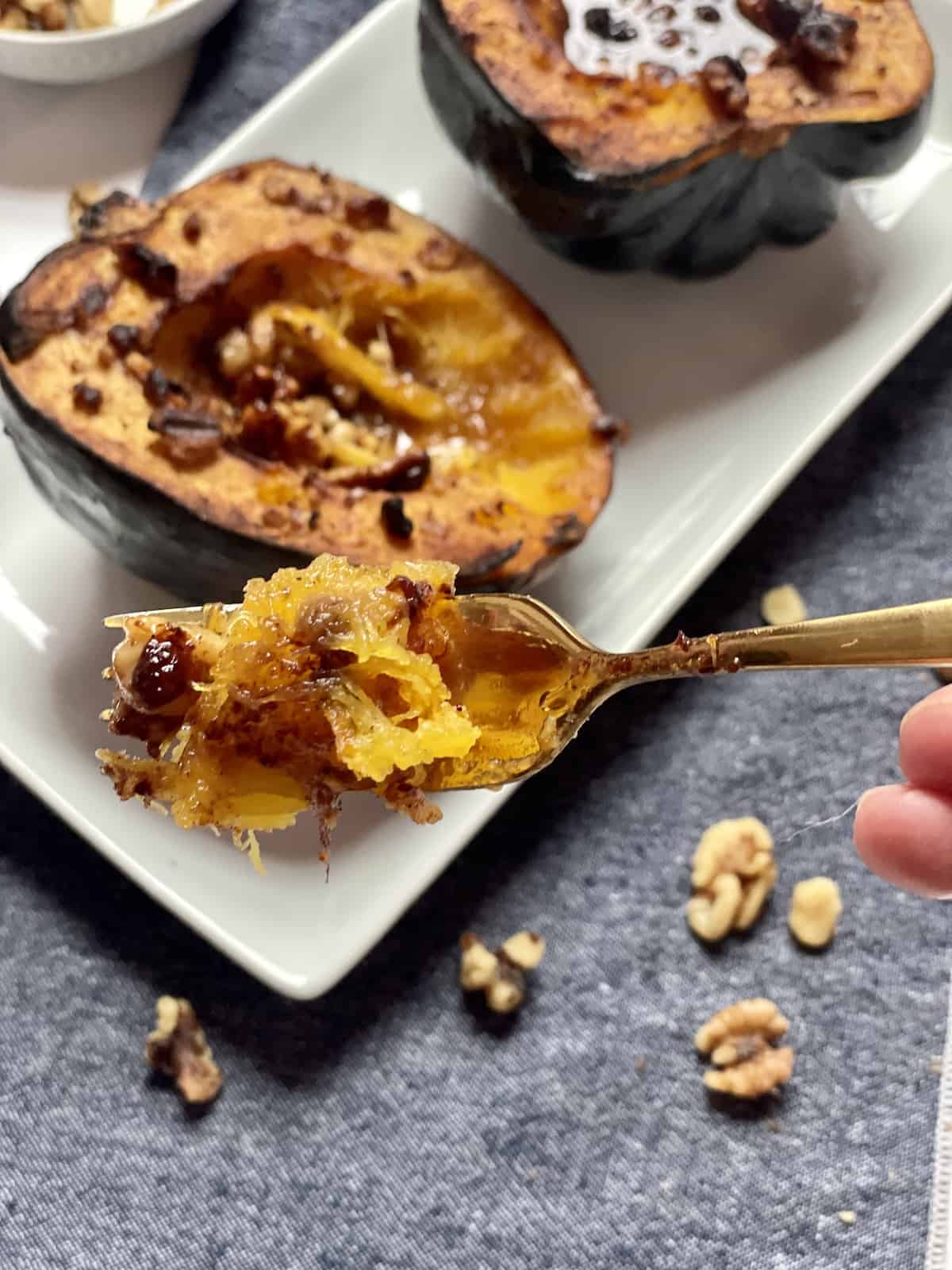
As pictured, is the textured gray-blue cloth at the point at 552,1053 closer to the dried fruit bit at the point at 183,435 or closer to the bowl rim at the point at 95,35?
the dried fruit bit at the point at 183,435

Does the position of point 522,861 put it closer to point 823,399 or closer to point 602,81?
point 823,399

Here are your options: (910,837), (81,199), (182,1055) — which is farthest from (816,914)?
(81,199)

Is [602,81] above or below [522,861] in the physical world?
above

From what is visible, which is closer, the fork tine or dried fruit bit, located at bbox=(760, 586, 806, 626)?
the fork tine

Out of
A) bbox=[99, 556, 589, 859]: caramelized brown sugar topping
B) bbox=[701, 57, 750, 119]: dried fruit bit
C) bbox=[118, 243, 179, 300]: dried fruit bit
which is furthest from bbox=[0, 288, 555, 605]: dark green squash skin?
bbox=[701, 57, 750, 119]: dried fruit bit

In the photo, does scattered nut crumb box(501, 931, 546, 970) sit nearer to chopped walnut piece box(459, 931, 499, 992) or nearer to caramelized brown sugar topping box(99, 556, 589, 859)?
chopped walnut piece box(459, 931, 499, 992)

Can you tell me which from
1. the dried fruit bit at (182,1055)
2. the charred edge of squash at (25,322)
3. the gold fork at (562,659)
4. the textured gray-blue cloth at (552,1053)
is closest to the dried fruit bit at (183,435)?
the charred edge of squash at (25,322)

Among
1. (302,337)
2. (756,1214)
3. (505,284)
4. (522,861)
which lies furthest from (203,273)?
(756,1214)
